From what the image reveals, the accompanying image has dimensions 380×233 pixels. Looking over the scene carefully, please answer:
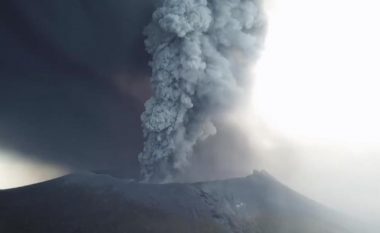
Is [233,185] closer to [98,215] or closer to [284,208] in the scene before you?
[284,208]

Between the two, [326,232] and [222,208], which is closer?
[222,208]

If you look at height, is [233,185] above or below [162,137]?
below

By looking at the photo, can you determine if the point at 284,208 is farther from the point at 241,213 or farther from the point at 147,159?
the point at 147,159

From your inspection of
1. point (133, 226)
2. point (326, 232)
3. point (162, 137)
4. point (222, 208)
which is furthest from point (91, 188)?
point (326, 232)

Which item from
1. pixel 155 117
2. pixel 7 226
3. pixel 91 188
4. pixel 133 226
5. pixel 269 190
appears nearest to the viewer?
pixel 7 226

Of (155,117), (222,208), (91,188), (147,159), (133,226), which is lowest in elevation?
(133,226)

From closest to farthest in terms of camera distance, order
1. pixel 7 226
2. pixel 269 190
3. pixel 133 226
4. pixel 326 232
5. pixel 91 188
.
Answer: pixel 7 226 → pixel 133 226 → pixel 91 188 → pixel 326 232 → pixel 269 190
